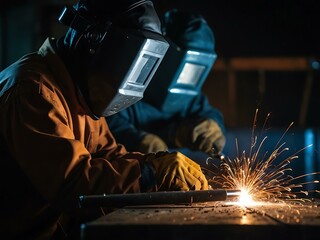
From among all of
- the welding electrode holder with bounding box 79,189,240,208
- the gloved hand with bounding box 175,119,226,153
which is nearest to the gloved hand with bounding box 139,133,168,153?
the gloved hand with bounding box 175,119,226,153

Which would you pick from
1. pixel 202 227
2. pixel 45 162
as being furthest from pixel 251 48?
pixel 202 227

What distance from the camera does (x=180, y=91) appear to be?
199 inches

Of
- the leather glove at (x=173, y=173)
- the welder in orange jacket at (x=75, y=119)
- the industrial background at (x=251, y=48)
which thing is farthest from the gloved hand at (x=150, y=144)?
the industrial background at (x=251, y=48)

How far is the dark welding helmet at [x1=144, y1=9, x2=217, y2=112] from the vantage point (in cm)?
488

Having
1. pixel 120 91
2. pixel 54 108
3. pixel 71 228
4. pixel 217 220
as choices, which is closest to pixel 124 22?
pixel 120 91

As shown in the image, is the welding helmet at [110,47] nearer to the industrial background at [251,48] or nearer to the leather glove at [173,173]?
the leather glove at [173,173]

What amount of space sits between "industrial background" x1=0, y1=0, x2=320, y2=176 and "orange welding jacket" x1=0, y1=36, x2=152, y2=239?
4.38 meters

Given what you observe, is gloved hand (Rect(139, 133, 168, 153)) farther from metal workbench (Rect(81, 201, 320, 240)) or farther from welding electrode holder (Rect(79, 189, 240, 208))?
metal workbench (Rect(81, 201, 320, 240))

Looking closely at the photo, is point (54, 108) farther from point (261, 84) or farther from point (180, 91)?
point (261, 84)

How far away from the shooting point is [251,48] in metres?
7.71

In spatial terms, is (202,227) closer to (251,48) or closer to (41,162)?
(41,162)

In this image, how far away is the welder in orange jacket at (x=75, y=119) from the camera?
2.54 metres

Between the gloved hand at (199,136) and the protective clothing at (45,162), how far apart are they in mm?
2125

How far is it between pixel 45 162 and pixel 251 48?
553 cm
